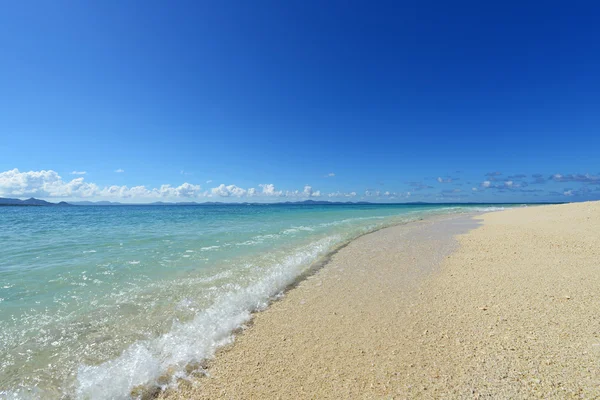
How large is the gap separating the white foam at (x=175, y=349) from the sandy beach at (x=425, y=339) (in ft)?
1.33

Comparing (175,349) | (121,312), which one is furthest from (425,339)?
(121,312)

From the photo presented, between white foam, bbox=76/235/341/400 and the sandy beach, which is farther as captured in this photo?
white foam, bbox=76/235/341/400

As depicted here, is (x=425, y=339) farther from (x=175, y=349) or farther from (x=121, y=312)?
(x=121, y=312)

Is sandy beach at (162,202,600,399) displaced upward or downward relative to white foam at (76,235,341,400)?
upward

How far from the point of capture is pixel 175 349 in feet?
14.5

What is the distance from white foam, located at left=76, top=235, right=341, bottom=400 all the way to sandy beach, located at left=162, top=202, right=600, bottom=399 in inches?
16.0

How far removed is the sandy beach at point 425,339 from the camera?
3301 mm

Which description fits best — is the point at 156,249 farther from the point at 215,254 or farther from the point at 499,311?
the point at 499,311

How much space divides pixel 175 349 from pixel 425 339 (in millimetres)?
4026

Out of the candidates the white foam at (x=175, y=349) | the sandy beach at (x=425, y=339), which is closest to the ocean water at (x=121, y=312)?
the white foam at (x=175, y=349)

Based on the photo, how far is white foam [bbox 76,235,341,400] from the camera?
11.9 feet

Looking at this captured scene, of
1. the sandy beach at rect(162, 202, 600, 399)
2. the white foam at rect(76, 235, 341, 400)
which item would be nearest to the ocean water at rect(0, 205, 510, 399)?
the white foam at rect(76, 235, 341, 400)

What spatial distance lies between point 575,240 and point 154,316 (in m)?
15.8

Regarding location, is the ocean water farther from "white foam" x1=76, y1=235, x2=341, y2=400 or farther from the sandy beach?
the sandy beach
